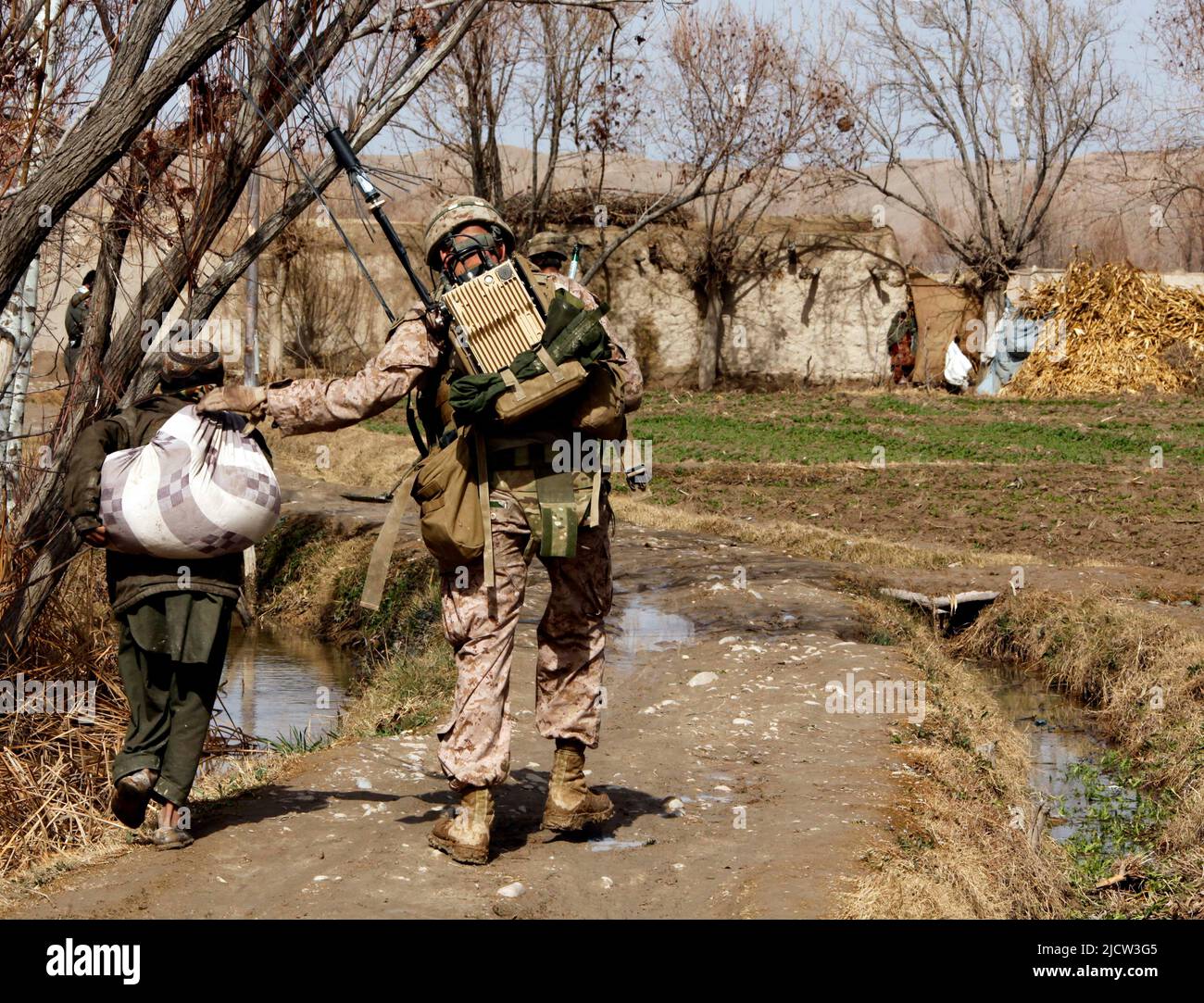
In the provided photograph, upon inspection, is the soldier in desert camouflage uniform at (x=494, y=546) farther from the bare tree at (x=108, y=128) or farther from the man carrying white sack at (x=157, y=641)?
the bare tree at (x=108, y=128)

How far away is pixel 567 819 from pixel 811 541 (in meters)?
7.66

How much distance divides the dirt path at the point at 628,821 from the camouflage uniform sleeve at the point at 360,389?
4.88 feet

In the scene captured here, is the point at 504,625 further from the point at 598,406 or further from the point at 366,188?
the point at 366,188

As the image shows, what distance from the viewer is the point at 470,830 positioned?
4871mm

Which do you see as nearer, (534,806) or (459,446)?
(459,446)

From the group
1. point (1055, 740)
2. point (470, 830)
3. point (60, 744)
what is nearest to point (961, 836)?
point (470, 830)

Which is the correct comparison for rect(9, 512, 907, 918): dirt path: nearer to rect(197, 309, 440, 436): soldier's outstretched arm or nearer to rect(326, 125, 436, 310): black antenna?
rect(197, 309, 440, 436): soldier's outstretched arm

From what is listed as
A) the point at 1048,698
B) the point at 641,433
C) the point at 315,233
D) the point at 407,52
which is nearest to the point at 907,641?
the point at 1048,698

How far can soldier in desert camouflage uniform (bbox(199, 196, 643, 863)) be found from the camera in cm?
477

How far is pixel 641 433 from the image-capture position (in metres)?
20.6

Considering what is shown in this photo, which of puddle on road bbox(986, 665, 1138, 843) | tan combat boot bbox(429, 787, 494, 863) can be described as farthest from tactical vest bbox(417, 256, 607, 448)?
puddle on road bbox(986, 665, 1138, 843)

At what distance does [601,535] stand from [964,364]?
2425cm

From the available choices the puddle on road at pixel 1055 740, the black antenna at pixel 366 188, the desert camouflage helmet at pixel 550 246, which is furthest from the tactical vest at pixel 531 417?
the puddle on road at pixel 1055 740
